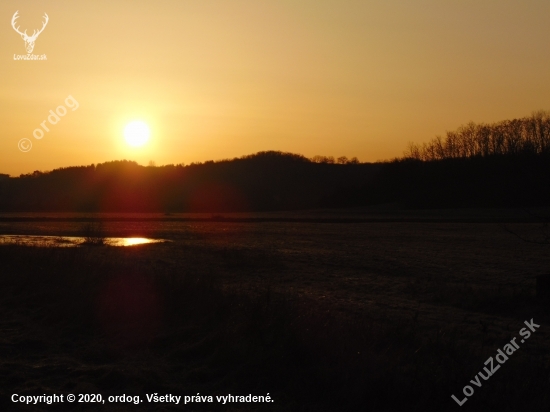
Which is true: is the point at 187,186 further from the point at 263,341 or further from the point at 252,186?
the point at 263,341

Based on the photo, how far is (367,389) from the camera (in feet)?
25.7

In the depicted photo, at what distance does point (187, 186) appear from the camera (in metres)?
176

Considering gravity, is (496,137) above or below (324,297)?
above

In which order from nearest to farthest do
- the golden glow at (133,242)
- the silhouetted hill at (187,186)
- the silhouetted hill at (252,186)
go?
the golden glow at (133,242) → the silhouetted hill at (252,186) → the silhouetted hill at (187,186)

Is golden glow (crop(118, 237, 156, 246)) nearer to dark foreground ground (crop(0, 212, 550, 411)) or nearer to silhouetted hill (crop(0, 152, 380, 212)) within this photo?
dark foreground ground (crop(0, 212, 550, 411))

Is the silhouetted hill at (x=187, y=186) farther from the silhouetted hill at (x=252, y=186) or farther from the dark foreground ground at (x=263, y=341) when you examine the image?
the dark foreground ground at (x=263, y=341)

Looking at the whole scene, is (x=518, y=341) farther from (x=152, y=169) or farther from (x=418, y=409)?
(x=152, y=169)

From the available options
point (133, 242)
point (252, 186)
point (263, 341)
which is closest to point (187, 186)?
point (252, 186)

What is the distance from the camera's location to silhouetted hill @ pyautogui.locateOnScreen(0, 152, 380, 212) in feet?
438

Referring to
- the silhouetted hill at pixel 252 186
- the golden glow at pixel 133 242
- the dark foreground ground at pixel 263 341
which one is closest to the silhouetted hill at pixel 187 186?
the silhouetted hill at pixel 252 186

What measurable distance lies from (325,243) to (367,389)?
34557 mm

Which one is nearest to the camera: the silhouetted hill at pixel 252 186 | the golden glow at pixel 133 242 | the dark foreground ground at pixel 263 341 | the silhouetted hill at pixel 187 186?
the dark foreground ground at pixel 263 341

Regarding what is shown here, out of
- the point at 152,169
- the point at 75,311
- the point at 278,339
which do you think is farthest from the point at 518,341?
the point at 152,169

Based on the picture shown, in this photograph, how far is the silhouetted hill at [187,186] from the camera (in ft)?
438
